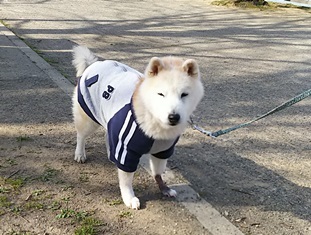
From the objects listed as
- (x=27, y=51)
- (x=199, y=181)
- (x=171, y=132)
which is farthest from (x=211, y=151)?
(x=27, y=51)

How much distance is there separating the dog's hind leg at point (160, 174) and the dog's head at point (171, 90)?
53cm

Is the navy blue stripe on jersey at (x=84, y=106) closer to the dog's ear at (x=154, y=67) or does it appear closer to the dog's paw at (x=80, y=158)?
the dog's paw at (x=80, y=158)

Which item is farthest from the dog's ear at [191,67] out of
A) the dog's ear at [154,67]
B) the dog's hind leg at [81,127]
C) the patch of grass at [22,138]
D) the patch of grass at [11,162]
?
the patch of grass at [22,138]

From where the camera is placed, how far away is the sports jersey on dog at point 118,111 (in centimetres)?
285

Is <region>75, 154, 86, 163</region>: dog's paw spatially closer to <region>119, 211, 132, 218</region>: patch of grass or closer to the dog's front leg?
the dog's front leg

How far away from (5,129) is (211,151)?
2.15 meters

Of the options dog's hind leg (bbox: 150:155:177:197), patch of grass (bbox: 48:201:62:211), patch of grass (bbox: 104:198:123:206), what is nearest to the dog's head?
dog's hind leg (bbox: 150:155:177:197)

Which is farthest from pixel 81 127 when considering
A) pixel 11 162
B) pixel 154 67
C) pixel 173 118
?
pixel 173 118

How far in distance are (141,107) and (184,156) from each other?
1.24 meters

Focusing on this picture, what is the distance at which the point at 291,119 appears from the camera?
16.4 ft

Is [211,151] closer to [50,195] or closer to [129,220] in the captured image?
[129,220]

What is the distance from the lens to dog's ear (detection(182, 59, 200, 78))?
271cm

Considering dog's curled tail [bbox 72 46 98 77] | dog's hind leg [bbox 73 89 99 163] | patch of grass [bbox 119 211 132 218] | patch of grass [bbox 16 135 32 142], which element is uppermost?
dog's curled tail [bbox 72 46 98 77]

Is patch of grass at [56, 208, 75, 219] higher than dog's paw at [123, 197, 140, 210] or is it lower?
lower
